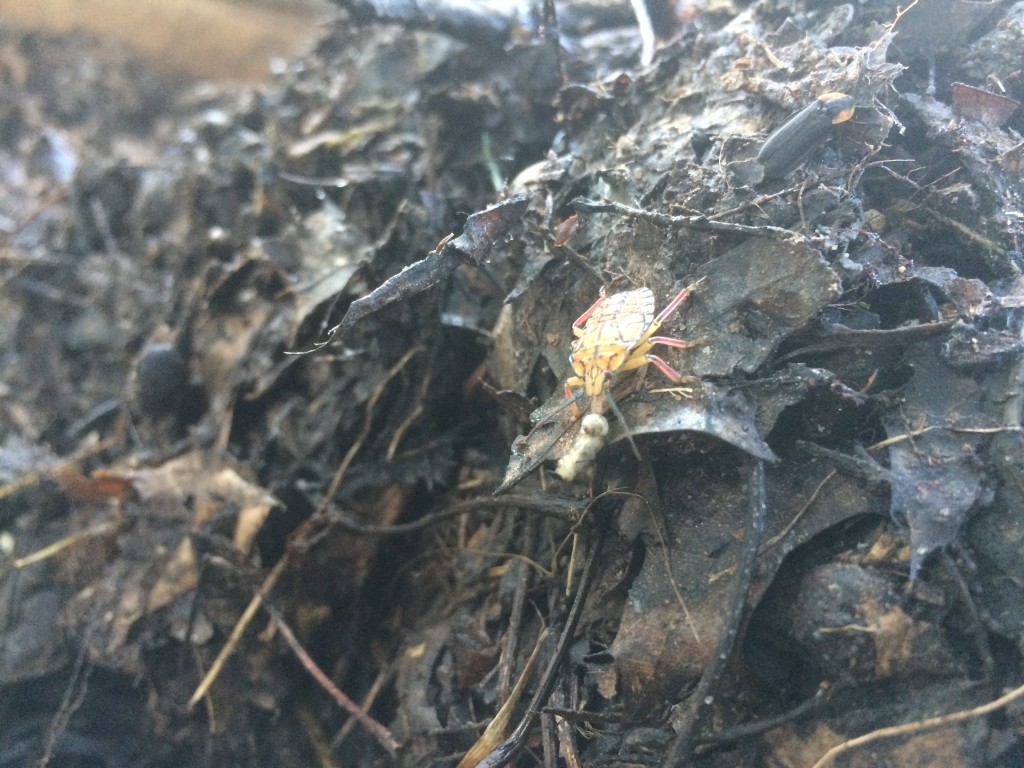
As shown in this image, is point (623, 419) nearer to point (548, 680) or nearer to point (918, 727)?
point (548, 680)

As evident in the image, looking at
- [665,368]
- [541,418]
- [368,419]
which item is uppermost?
[665,368]

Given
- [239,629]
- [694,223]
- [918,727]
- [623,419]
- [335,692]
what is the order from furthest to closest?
[239,629] < [335,692] < [694,223] < [623,419] < [918,727]

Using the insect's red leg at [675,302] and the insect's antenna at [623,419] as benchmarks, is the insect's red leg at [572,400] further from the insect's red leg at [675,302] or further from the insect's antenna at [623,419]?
the insect's red leg at [675,302]

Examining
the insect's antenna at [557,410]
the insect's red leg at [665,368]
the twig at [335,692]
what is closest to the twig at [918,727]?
the insect's red leg at [665,368]

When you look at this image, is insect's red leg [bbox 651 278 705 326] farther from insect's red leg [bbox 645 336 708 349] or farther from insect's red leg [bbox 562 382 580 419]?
insect's red leg [bbox 562 382 580 419]

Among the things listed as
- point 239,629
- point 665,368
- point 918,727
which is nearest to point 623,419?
point 665,368

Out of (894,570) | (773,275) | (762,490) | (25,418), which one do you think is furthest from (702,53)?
(25,418)

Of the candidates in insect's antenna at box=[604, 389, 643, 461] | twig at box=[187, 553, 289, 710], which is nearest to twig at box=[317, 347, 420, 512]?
twig at box=[187, 553, 289, 710]
